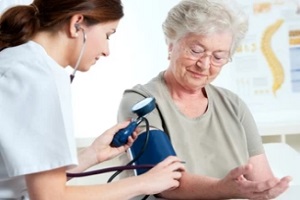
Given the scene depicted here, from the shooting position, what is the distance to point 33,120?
96 centimetres

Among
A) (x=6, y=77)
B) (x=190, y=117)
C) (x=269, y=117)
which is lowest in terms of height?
(x=269, y=117)

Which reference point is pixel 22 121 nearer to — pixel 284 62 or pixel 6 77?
pixel 6 77

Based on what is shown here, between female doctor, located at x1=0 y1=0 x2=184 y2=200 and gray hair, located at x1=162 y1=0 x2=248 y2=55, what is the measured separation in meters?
0.44

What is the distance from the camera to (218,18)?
1567 mm

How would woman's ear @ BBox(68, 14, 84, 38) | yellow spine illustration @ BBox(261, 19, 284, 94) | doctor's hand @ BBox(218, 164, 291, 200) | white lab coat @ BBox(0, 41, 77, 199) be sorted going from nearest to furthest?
white lab coat @ BBox(0, 41, 77, 199) → woman's ear @ BBox(68, 14, 84, 38) → doctor's hand @ BBox(218, 164, 291, 200) → yellow spine illustration @ BBox(261, 19, 284, 94)

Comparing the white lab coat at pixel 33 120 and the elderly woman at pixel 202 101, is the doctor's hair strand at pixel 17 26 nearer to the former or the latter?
the white lab coat at pixel 33 120

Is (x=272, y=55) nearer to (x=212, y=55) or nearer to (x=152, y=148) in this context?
(x=212, y=55)

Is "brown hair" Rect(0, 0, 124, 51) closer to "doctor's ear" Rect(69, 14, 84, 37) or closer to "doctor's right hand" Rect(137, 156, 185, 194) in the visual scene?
"doctor's ear" Rect(69, 14, 84, 37)

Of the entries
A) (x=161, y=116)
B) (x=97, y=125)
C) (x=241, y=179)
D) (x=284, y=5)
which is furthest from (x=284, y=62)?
(x=241, y=179)

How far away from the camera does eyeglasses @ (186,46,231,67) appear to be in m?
1.59

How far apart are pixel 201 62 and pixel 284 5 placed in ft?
3.93

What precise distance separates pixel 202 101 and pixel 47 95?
0.82 m

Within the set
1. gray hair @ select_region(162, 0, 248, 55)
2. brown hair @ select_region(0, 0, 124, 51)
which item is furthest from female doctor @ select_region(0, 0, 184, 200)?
gray hair @ select_region(162, 0, 248, 55)

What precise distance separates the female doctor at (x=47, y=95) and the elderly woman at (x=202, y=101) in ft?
1.15
